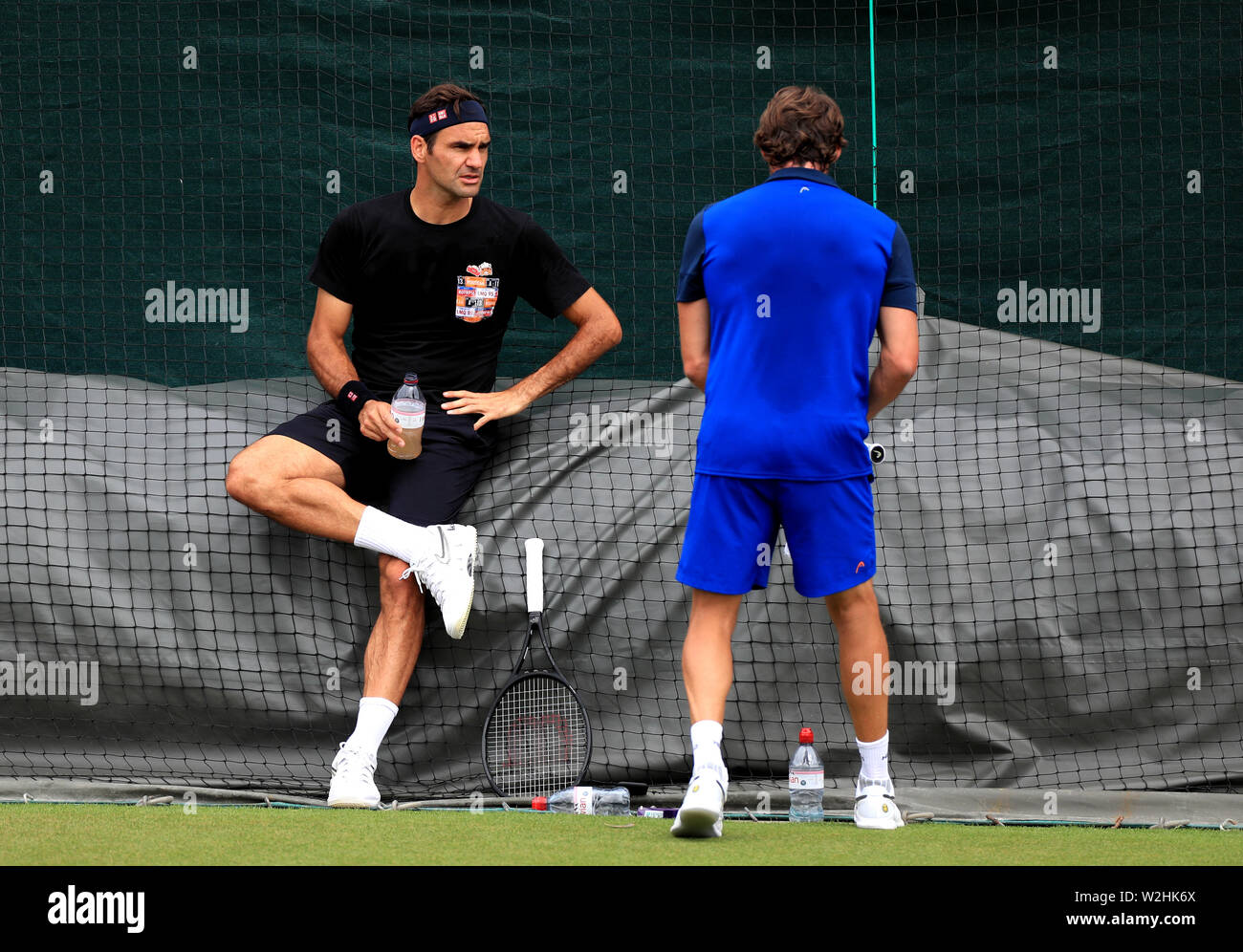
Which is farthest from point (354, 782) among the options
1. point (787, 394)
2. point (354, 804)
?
point (787, 394)

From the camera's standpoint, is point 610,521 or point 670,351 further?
point 670,351

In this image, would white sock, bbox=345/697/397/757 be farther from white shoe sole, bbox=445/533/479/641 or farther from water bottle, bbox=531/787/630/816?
water bottle, bbox=531/787/630/816

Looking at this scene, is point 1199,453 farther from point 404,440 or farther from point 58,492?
point 58,492

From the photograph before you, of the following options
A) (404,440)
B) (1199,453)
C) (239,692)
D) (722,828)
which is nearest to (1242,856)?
(722,828)

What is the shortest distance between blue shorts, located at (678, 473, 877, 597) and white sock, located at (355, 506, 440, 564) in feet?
3.76

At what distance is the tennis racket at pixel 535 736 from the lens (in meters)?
4.18

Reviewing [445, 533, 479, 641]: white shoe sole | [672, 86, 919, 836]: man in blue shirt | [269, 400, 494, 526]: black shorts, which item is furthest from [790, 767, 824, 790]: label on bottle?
[269, 400, 494, 526]: black shorts

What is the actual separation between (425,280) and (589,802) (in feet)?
5.63

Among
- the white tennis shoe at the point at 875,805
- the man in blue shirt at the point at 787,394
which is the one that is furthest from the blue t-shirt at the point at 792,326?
the white tennis shoe at the point at 875,805

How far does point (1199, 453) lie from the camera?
180 inches

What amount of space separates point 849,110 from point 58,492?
Result: 351 centimetres

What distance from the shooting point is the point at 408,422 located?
14.4ft

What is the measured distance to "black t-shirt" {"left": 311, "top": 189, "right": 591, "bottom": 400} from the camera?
4.57 m

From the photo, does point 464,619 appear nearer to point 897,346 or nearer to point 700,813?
point 700,813
